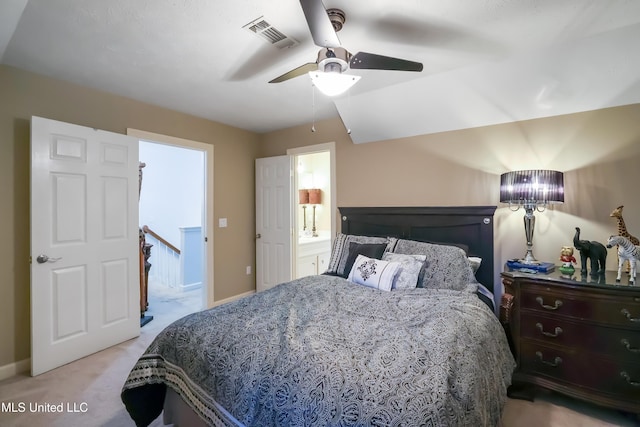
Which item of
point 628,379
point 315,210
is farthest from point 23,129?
point 628,379

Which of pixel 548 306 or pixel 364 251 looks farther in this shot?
pixel 364 251

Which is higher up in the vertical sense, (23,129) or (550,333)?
(23,129)

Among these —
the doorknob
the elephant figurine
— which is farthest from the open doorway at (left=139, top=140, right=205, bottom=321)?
the elephant figurine

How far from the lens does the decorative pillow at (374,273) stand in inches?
90.0

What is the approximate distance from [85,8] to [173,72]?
787 mm

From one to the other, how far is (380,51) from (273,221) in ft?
8.67

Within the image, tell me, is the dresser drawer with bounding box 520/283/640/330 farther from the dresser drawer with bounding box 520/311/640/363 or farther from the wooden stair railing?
the wooden stair railing

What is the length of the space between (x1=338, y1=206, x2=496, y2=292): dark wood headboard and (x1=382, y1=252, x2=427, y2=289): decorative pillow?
23.8 inches

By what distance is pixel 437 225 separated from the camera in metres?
2.95

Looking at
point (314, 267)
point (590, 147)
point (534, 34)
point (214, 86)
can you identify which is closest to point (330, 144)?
point (214, 86)

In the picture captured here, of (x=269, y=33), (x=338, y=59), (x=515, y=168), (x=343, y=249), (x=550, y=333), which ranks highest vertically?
(x=269, y=33)

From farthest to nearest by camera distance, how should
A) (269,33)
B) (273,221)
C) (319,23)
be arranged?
(273,221) → (269,33) → (319,23)

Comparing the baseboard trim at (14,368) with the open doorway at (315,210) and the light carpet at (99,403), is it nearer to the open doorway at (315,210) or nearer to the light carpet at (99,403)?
the light carpet at (99,403)

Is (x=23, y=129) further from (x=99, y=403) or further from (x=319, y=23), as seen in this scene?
(x=319, y=23)
